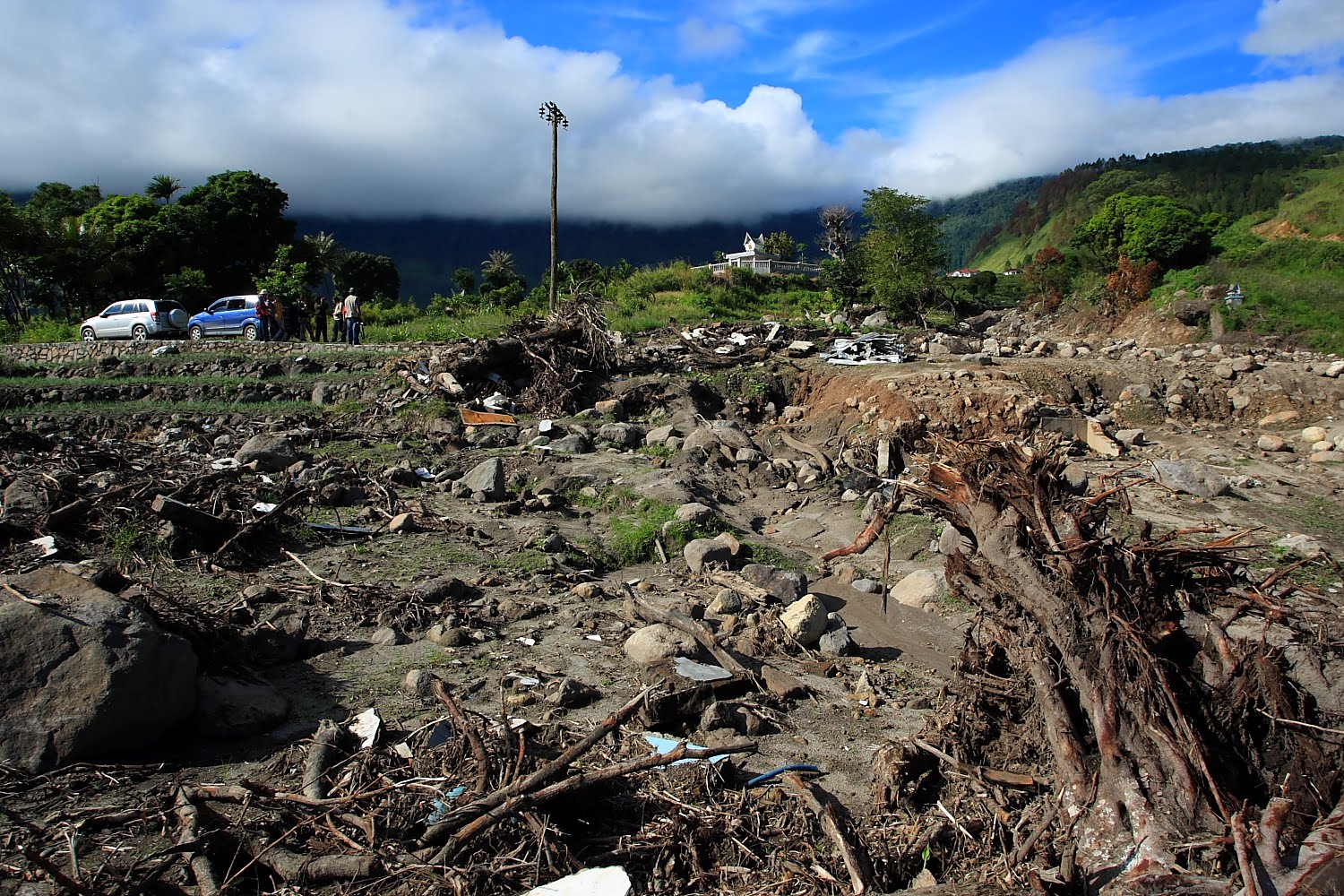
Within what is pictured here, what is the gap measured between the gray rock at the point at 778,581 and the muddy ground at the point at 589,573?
208 millimetres

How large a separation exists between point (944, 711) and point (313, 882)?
2.77 m

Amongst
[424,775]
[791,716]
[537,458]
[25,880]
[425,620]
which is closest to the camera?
[25,880]

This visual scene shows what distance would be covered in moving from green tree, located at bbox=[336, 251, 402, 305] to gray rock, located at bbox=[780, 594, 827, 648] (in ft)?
130

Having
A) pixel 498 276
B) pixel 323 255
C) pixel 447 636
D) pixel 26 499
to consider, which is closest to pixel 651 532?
pixel 447 636

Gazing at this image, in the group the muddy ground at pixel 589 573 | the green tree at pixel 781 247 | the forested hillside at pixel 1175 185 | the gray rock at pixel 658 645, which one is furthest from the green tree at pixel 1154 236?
the green tree at pixel 781 247

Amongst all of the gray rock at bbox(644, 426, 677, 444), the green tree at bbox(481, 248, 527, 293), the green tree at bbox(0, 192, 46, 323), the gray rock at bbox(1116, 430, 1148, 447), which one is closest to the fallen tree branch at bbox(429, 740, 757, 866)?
the gray rock at bbox(644, 426, 677, 444)

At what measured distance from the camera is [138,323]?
20016 mm

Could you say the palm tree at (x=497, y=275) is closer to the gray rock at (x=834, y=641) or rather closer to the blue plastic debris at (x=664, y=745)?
the gray rock at (x=834, y=641)

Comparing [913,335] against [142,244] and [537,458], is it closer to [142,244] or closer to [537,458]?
[537,458]

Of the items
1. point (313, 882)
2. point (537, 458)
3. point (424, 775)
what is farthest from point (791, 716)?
point (537, 458)

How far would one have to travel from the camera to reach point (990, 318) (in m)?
26.2

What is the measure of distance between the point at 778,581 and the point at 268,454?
704cm

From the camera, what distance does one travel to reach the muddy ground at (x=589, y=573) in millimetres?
3066

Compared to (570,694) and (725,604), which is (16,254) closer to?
(725,604)
